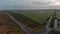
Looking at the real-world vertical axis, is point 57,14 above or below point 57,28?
above

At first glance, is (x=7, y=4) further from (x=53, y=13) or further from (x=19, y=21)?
(x=53, y=13)

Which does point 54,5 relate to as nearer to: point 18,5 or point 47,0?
point 47,0

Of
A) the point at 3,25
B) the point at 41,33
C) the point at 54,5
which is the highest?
the point at 54,5

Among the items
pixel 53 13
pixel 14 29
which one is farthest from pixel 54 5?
pixel 14 29

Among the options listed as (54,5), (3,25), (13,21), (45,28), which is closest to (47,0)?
(54,5)

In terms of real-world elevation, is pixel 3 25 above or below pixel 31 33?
above

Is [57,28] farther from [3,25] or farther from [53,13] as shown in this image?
[3,25]
